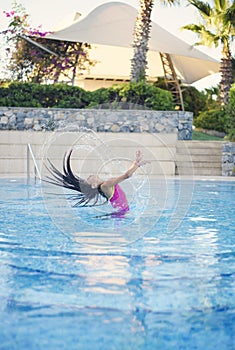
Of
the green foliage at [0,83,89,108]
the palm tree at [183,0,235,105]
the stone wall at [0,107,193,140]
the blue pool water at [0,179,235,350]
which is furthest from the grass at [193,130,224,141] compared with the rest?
the blue pool water at [0,179,235,350]

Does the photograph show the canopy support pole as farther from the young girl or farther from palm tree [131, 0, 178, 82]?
the young girl

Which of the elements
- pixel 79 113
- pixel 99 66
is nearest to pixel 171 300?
pixel 79 113

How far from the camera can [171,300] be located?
410cm

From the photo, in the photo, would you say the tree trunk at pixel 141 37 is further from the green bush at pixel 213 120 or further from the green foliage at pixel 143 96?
the green bush at pixel 213 120

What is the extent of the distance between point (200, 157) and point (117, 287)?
12723mm

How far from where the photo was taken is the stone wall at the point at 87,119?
17109 millimetres

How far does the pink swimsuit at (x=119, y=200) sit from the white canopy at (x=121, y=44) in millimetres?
14016

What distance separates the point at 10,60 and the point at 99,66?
14.4 ft

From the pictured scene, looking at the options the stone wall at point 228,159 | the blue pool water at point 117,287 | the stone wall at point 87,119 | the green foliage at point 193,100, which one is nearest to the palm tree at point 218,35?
the green foliage at point 193,100

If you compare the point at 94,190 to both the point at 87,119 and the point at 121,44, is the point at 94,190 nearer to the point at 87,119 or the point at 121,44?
the point at 87,119

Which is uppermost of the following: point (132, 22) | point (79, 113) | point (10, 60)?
point (132, 22)

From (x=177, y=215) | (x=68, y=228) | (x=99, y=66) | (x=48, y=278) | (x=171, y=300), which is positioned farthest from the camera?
(x=99, y=66)

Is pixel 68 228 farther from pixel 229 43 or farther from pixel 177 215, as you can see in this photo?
pixel 229 43

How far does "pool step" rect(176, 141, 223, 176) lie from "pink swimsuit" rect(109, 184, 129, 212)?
8.20 meters
